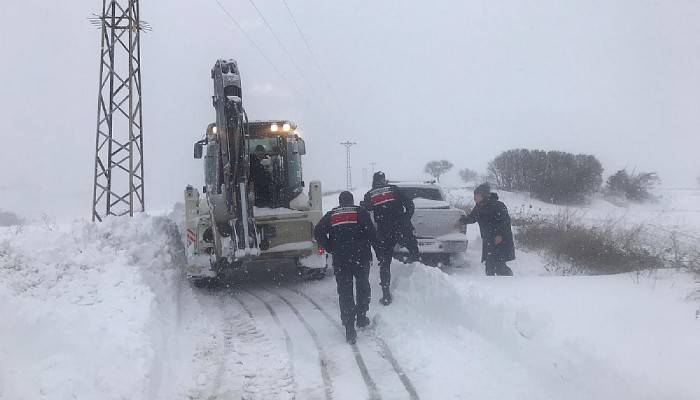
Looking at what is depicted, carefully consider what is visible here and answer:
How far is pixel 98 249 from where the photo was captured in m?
7.32

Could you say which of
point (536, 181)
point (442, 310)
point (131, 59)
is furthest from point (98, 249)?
point (536, 181)

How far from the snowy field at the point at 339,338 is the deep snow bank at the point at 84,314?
0.05 feet

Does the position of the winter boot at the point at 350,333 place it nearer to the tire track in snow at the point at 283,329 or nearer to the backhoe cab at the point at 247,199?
the tire track in snow at the point at 283,329

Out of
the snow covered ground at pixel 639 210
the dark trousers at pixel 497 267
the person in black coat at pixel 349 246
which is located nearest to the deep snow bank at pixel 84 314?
the person in black coat at pixel 349 246

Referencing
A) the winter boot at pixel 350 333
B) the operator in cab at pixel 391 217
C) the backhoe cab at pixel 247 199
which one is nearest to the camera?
the winter boot at pixel 350 333

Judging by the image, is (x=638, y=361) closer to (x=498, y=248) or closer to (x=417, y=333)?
(x=417, y=333)

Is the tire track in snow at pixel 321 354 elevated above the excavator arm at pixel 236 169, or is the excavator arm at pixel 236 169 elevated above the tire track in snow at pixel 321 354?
the excavator arm at pixel 236 169

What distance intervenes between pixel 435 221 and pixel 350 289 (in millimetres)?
3562

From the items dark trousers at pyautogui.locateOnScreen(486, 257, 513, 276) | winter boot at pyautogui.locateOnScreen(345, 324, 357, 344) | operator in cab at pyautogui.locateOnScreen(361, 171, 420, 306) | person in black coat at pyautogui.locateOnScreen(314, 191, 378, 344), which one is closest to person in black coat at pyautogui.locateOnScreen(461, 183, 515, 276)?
dark trousers at pyautogui.locateOnScreen(486, 257, 513, 276)

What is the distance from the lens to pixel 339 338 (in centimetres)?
598

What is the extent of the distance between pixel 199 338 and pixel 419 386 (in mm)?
3085

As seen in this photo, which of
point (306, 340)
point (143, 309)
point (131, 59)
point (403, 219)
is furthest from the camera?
point (131, 59)

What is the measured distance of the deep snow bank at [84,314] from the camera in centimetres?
383

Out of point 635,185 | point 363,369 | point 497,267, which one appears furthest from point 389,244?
point 635,185
